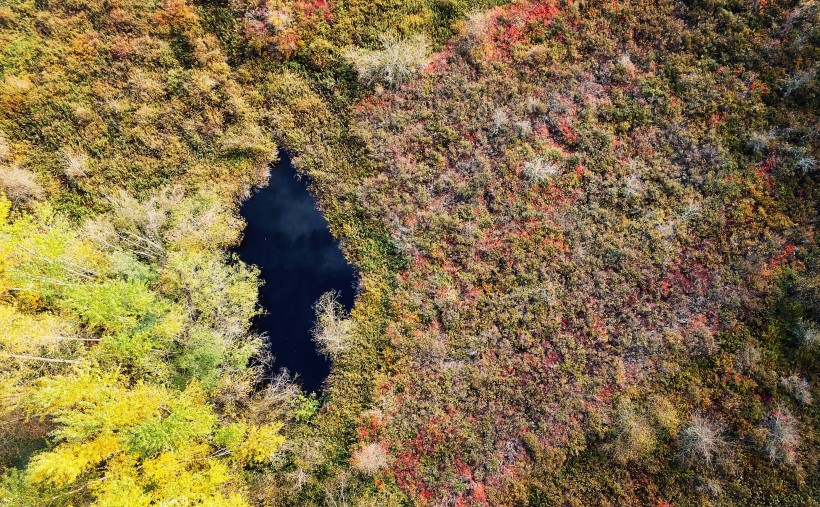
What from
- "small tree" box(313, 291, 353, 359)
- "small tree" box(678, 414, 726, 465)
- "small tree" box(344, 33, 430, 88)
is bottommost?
"small tree" box(678, 414, 726, 465)

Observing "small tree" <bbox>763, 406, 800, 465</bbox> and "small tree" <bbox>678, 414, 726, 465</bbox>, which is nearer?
"small tree" <bbox>763, 406, 800, 465</bbox>

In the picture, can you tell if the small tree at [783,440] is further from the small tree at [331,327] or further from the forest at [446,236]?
the small tree at [331,327]

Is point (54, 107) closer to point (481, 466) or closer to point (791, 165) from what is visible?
point (481, 466)

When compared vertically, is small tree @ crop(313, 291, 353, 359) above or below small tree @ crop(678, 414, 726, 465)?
above

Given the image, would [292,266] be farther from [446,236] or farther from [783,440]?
[783,440]

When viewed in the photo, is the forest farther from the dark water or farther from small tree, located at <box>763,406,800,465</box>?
the dark water

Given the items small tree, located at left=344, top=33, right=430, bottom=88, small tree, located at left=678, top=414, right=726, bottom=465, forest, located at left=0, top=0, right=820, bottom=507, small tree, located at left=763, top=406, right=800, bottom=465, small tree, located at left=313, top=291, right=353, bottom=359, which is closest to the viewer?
small tree, located at left=763, top=406, right=800, bottom=465

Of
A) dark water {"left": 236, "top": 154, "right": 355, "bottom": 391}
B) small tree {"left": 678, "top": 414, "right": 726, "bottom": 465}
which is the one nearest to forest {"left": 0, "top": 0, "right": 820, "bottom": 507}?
small tree {"left": 678, "top": 414, "right": 726, "bottom": 465}

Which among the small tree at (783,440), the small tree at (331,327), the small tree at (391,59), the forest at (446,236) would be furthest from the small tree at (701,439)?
the small tree at (391,59)
